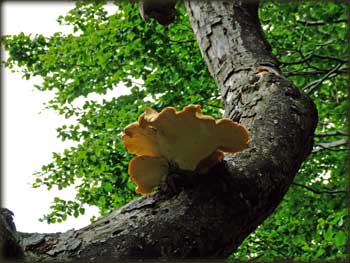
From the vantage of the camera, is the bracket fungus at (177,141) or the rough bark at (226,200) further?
the bracket fungus at (177,141)

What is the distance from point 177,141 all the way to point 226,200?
0.19 metres

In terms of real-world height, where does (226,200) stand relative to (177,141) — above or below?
below

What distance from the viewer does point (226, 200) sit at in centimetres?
121

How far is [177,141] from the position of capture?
1201mm

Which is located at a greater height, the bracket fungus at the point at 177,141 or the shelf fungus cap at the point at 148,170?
the bracket fungus at the point at 177,141

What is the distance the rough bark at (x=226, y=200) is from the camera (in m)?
1.06

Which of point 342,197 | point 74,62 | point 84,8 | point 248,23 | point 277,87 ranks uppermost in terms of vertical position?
point 84,8

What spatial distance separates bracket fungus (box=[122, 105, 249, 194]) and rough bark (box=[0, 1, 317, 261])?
45 millimetres

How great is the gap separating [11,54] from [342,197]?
3948mm

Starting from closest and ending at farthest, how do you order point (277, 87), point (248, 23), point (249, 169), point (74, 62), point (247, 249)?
point (249, 169)
point (277, 87)
point (248, 23)
point (247, 249)
point (74, 62)

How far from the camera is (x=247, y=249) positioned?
4.77m

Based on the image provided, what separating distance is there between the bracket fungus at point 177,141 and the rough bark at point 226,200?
45mm

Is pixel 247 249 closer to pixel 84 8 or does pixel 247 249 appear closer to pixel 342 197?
pixel 342 197

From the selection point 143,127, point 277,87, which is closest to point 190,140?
point 143,127
